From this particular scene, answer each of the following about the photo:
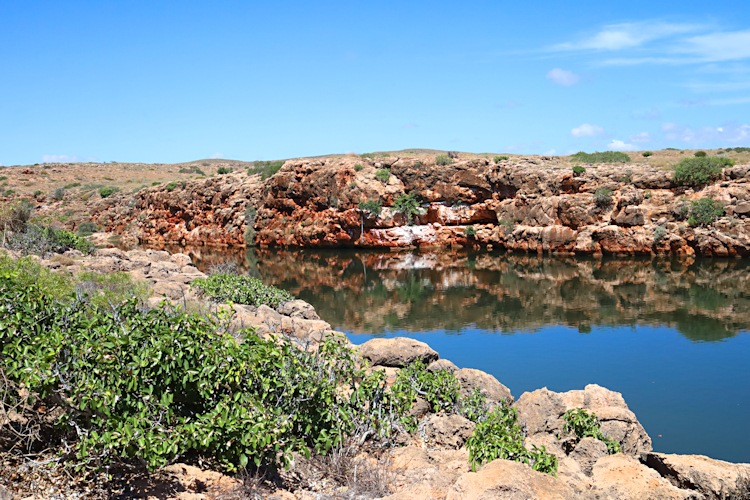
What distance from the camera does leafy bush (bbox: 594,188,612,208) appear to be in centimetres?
Result: 4000

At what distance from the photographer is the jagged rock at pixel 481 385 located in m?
11.5

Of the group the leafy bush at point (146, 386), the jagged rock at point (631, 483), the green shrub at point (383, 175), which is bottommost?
the jagged rock at point (631, 483)

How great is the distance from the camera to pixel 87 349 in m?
6.66

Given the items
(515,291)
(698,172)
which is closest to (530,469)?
(515,291)

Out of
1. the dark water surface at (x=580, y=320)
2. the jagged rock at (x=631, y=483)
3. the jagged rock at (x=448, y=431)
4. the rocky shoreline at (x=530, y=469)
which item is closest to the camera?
the rocky shoreline at (x=530, y=469)

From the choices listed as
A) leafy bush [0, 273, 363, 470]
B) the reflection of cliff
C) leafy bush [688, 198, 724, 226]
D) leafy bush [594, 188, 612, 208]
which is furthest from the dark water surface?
leafy bush [0, 273, 363, 470]

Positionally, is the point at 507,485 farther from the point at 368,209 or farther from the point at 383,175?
the point at 383,175

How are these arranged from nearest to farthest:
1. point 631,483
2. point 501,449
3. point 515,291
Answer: point 631,483 → point 501,449 → point 515,291

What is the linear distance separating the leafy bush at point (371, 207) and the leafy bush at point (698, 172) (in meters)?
19.2

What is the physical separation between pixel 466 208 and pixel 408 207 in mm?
4140

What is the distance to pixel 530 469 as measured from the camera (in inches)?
239

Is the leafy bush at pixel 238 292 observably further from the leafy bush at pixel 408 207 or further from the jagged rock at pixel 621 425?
the leafy bush at pixel 408 207

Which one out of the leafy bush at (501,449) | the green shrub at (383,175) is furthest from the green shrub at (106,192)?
Answer: the leafy bush at (501,449)

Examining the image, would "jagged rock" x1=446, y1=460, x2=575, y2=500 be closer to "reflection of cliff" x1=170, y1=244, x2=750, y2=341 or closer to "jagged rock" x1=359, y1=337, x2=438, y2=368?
"jagged rock" x1=359, y1=337, x2=438, y2=368
